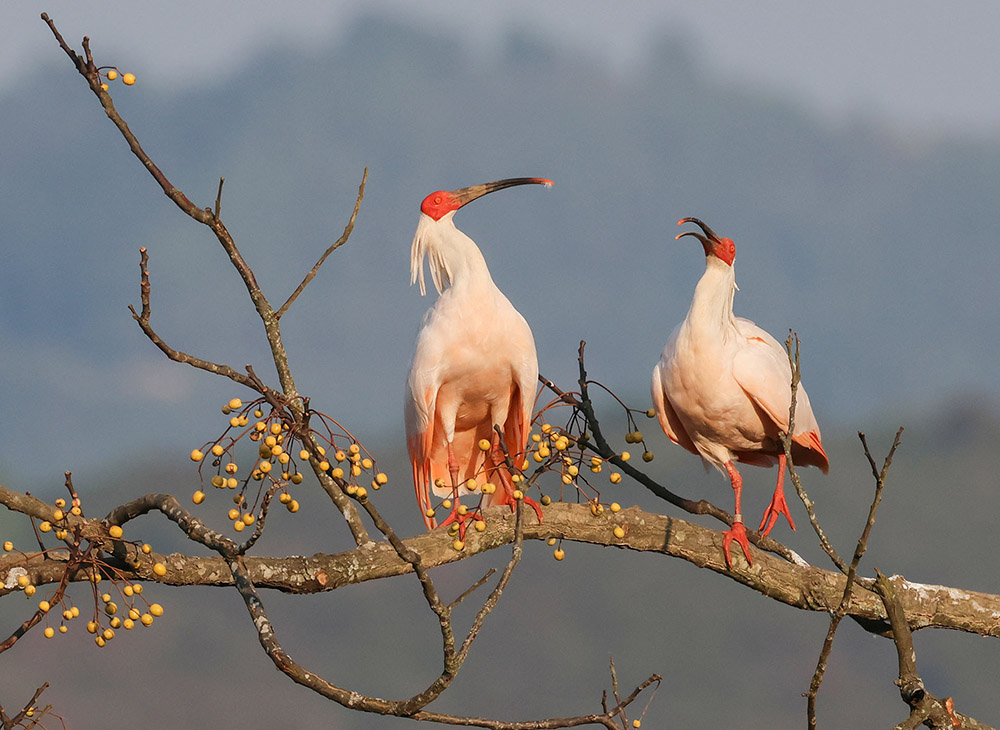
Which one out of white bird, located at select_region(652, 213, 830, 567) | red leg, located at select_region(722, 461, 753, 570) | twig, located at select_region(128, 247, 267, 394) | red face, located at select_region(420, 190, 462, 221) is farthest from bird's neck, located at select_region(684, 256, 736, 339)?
twig, located at select_region(128, 247, 267, 394)

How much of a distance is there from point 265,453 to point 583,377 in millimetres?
3229

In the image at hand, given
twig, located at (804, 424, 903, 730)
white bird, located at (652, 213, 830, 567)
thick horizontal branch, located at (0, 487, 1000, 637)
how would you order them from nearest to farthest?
twig, located at (804, 424, 903, 730)
thick horizontal branch, located at (0, 487, 1000, 637)
white bird, located at (652, 213, 830, 567)

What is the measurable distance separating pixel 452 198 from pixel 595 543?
2.19 meters

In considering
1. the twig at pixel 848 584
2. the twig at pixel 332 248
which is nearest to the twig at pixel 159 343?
the twig at pixel 332 248

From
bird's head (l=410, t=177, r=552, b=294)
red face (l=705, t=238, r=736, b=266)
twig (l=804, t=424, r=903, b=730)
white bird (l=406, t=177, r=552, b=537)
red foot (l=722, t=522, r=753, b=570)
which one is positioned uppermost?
red face (l=705, t=238, r=736, b=266)

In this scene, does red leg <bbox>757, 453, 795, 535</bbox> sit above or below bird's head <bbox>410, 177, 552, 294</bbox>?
below

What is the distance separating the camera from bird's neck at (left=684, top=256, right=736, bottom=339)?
6.81m

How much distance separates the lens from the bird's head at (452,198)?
654 centimetres

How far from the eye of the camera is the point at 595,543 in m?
5.79

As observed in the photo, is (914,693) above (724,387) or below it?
below

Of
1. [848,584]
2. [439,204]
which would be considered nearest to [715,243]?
[439,204]

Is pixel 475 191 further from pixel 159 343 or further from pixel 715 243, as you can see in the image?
pixel 159 343

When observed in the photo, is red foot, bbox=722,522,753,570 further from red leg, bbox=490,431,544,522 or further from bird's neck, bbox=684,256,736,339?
bird's neck, bbox=684,256,736,339

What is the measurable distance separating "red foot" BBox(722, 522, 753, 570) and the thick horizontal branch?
31 mm
